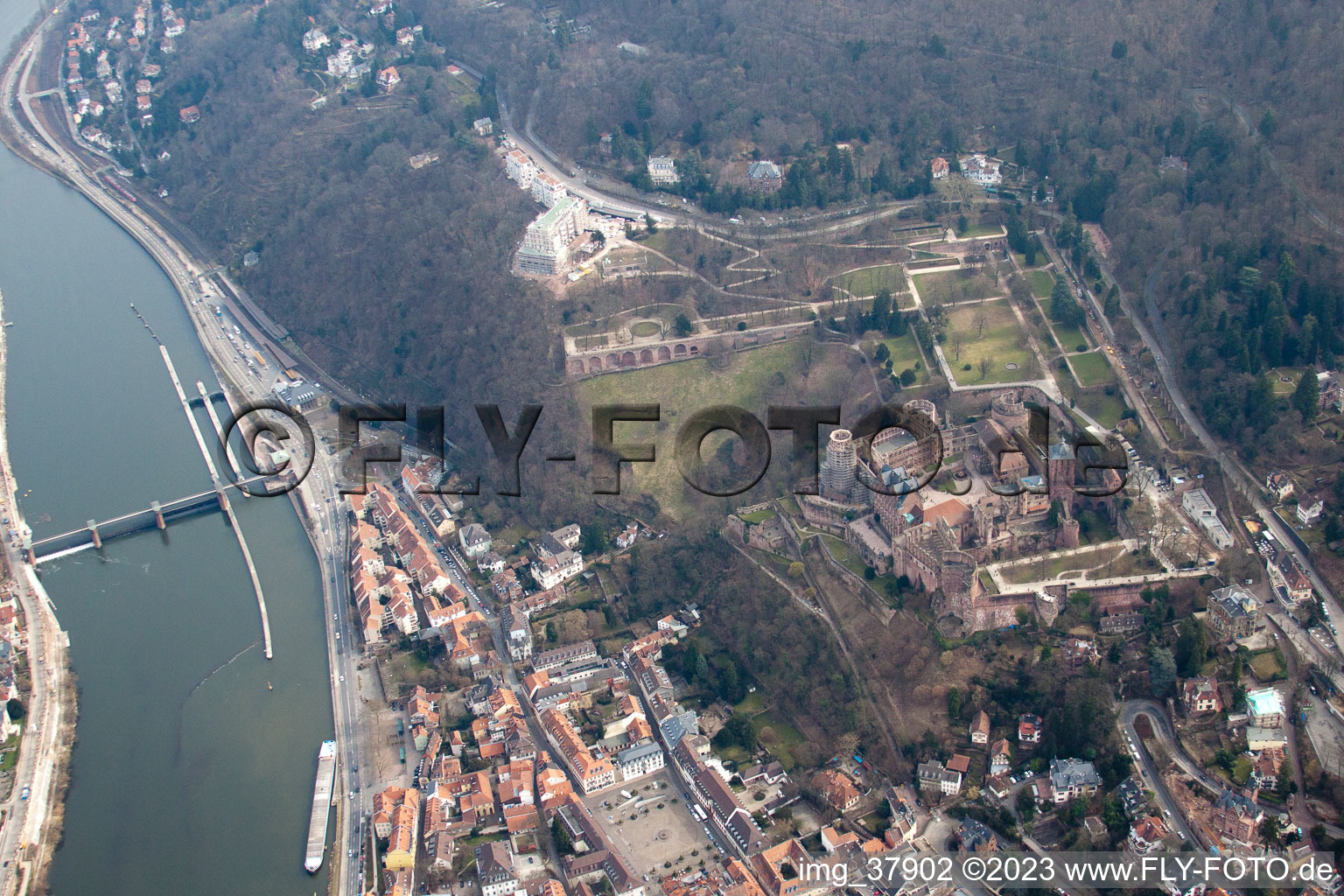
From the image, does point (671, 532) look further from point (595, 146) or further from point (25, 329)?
point (25, 329)

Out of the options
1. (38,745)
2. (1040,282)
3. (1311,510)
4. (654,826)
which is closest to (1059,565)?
(1311,510)

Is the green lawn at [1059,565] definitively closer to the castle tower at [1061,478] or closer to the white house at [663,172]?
the castle tower at [1061,478]

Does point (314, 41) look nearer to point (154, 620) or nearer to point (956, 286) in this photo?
point (154, 620)

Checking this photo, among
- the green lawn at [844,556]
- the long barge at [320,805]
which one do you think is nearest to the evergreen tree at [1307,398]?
the green lawn at [844,556]

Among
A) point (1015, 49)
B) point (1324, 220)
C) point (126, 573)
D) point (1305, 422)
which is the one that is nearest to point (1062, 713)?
point (1305, 422)

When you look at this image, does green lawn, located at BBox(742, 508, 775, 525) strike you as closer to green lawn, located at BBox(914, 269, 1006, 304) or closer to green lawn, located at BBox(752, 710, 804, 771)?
green lawn, located at BBox(752, 710, 804, 771)

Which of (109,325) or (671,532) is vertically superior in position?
(109,325)
